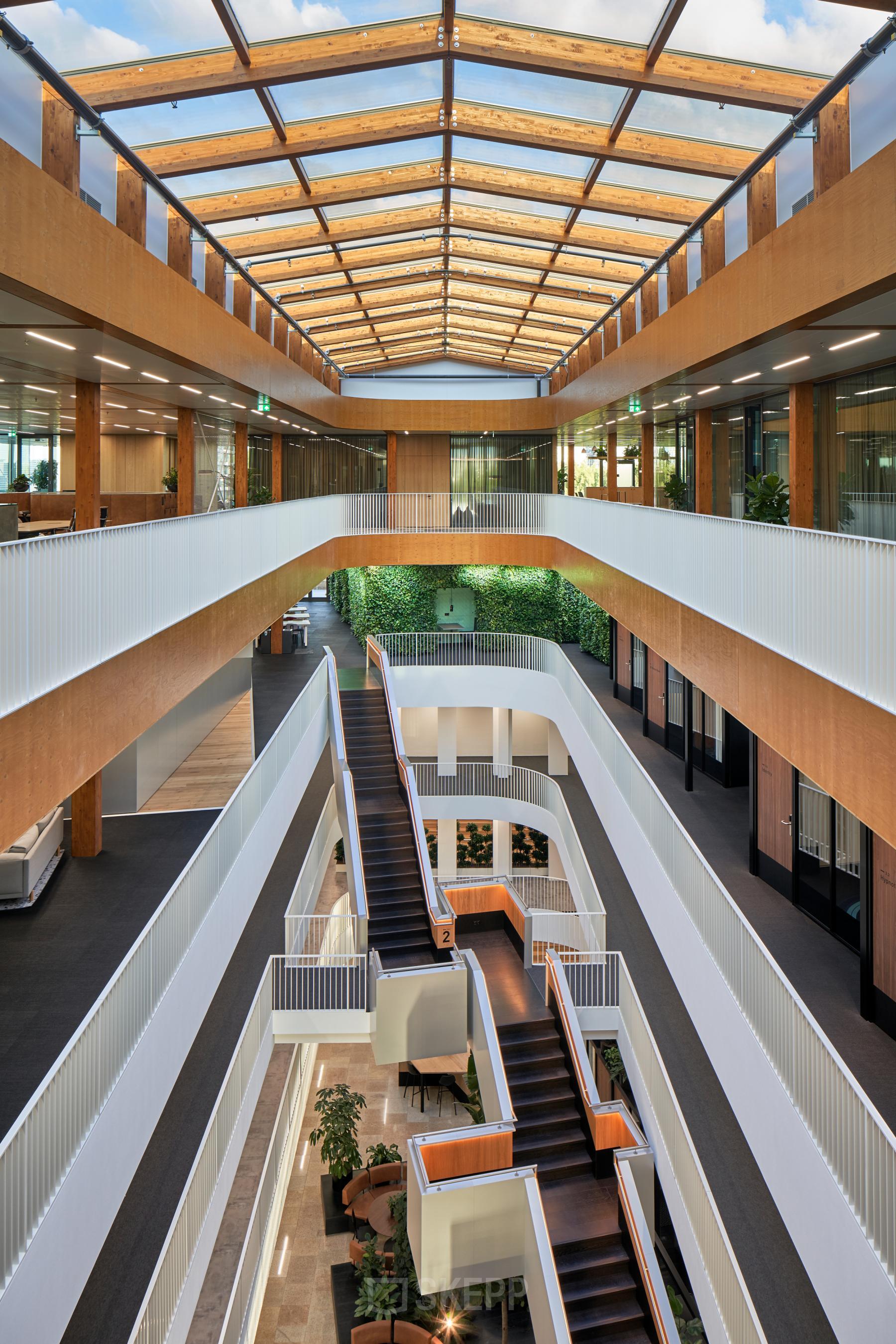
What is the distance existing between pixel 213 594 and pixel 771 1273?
9215 mm

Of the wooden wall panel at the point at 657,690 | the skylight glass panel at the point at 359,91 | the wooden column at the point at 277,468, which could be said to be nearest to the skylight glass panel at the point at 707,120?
the skylight glass panel at the point at 359,91

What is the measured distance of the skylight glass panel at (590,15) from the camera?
415 inches

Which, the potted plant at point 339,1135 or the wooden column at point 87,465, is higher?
the wooden column at point 87,465

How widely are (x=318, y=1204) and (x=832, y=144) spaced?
18.5 m

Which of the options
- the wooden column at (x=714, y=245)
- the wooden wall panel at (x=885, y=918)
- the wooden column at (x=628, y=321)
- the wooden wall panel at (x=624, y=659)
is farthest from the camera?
the wooden wall panel at (x=624, y=659)

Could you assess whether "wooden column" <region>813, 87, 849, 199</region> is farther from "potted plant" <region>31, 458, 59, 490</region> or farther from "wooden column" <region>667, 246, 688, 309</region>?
"potted plant" <region>31, 458, 59, 490</region>

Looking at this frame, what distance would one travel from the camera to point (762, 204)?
10484mm

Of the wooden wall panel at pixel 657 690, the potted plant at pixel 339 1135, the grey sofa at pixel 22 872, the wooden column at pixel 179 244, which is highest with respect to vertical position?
the wooden column at pixel 179 244

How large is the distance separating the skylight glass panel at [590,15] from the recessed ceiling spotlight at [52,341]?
614cm

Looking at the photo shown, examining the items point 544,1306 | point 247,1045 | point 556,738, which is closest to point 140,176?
point 247,1045

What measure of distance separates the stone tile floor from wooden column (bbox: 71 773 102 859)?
7.73 m

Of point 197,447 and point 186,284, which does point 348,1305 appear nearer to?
point 186,284

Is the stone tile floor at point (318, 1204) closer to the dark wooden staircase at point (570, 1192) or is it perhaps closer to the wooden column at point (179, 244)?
the dark wooden staircase at point (570, 1192)

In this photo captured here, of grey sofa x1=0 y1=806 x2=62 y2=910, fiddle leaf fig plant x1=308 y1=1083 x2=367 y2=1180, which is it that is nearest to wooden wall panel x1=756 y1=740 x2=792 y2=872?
fiddle leaf fig plant x1=308 y1=1083 x2=367 y2=1180
